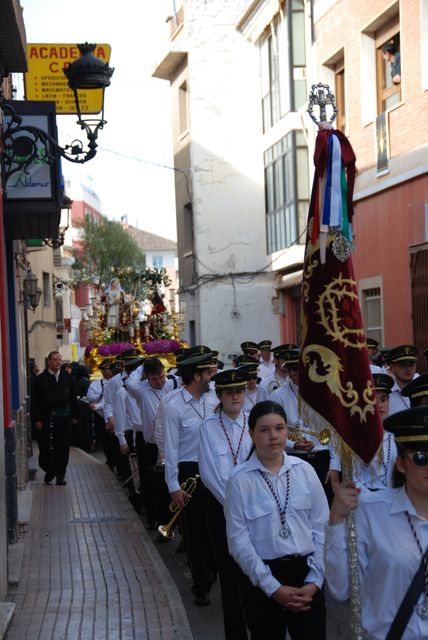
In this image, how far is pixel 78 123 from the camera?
36.3ft

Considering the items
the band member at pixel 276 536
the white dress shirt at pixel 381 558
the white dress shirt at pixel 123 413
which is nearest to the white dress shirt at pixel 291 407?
the white dress shirt at pixel 123 413

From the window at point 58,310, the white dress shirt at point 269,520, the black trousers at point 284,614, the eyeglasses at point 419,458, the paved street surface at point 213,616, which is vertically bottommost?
the paved street surface at point 213,616

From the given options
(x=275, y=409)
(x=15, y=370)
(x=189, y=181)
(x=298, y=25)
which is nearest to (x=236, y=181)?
(x=189, y=181)

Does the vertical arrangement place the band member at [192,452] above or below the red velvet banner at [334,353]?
below

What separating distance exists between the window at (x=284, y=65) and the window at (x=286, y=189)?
0.86 metres

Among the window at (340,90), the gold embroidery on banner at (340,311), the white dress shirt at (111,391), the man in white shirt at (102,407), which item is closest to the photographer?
the gold embroidery on banner at (340,311)

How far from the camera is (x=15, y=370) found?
15422 mm

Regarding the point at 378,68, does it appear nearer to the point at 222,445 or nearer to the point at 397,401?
the point at 397,401

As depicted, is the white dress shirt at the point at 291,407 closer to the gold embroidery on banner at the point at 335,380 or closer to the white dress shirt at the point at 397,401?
the white dress shirt at the point at 397,401

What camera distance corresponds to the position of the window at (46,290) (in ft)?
136

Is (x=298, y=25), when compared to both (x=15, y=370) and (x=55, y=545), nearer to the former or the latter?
(x=15, y=370)

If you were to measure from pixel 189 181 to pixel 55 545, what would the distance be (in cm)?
2320

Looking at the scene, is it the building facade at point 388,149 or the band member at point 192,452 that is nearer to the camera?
the band member at point 192,452

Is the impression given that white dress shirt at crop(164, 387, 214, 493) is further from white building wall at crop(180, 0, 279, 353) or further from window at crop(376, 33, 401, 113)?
white building wall at crop(180, 0, 279, 353)
